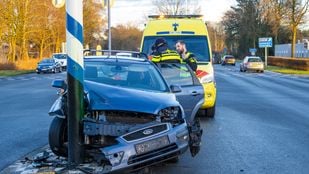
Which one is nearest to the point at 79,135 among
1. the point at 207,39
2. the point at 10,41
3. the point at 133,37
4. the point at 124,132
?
the point at 124,132

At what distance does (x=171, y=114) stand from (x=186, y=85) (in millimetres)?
4008

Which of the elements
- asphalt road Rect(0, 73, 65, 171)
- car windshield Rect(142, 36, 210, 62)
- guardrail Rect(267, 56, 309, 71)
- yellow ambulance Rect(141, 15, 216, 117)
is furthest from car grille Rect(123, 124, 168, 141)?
guardrail Rect(267, 56, 309, 71)

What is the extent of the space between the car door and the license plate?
2908mm

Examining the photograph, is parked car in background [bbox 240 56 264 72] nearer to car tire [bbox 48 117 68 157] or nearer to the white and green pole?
car tire [bbox 48 117 68 157]

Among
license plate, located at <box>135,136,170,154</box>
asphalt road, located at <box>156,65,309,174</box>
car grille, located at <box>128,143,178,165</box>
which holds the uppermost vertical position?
license plate, located at <box>135,136,170,154</box>

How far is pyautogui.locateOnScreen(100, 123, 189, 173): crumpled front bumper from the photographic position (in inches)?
235

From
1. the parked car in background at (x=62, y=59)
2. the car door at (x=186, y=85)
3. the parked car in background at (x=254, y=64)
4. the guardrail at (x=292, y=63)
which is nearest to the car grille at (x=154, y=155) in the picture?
the car door at (x=186, y=85)

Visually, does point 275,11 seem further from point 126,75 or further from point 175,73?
point 126,75

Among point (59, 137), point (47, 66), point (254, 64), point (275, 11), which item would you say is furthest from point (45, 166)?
point (275, 11)

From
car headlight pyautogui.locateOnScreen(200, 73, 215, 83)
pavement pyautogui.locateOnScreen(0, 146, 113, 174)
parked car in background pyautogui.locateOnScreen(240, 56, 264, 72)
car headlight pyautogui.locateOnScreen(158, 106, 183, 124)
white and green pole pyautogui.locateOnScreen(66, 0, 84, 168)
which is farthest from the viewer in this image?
parked car in background pyautogui.locateOnScreen(240, 56, 264, 72)

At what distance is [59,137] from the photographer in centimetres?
706

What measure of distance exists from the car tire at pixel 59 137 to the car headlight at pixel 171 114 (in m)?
1.42

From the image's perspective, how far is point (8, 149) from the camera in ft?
28.6

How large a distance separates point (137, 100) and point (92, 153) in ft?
2.88
